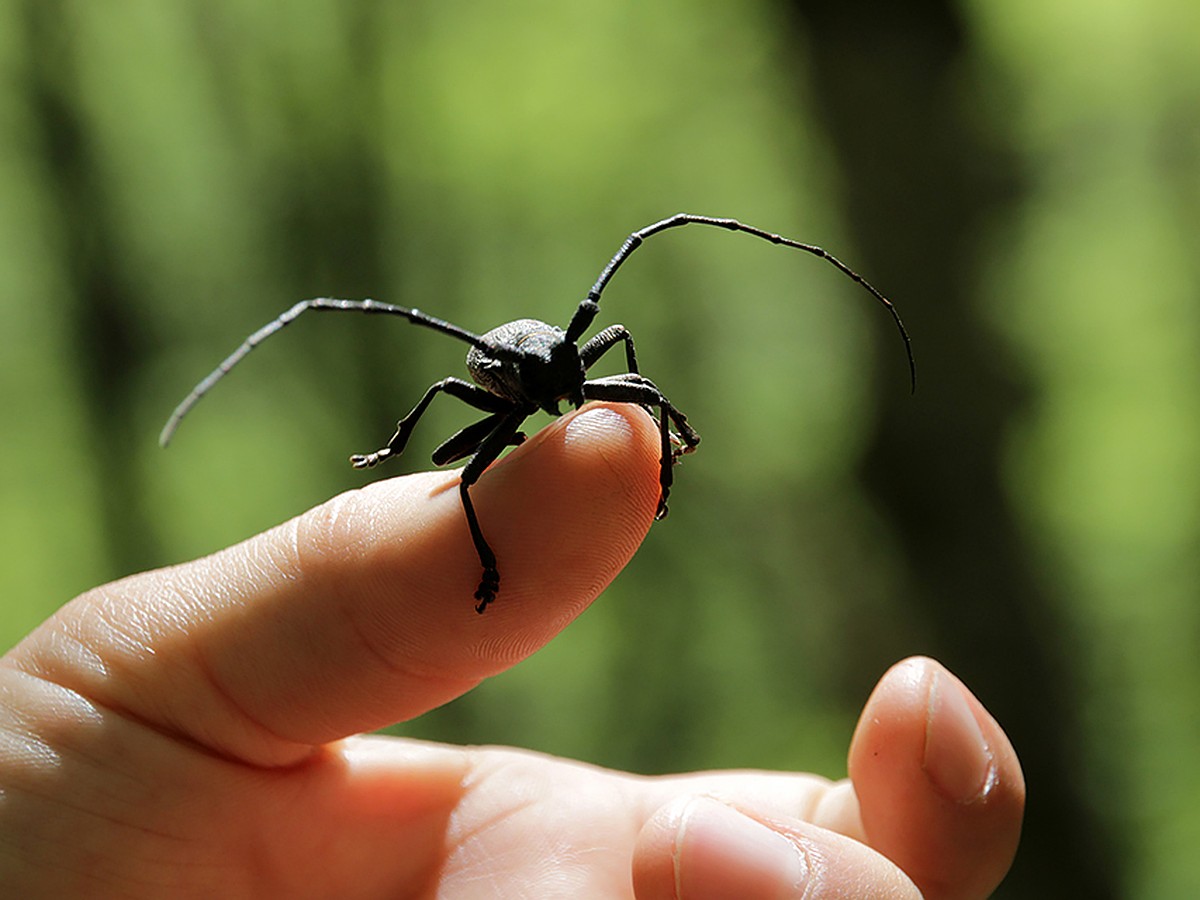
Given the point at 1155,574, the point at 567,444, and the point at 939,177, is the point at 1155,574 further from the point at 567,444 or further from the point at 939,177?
the point at 567,444

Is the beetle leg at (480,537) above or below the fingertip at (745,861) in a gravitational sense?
above

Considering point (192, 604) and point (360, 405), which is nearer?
point (192, 604)

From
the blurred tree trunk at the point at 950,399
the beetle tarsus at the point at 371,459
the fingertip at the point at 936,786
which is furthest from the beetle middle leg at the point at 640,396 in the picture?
the blurred tree trunk at the point at 950,399

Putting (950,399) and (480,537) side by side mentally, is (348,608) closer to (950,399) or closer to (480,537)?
(480,537)

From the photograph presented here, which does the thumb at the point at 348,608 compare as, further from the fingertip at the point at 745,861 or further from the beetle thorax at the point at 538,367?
the fingertip at the point at 745,861

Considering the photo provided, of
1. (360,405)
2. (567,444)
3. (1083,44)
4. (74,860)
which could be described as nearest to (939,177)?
(1083,44)
